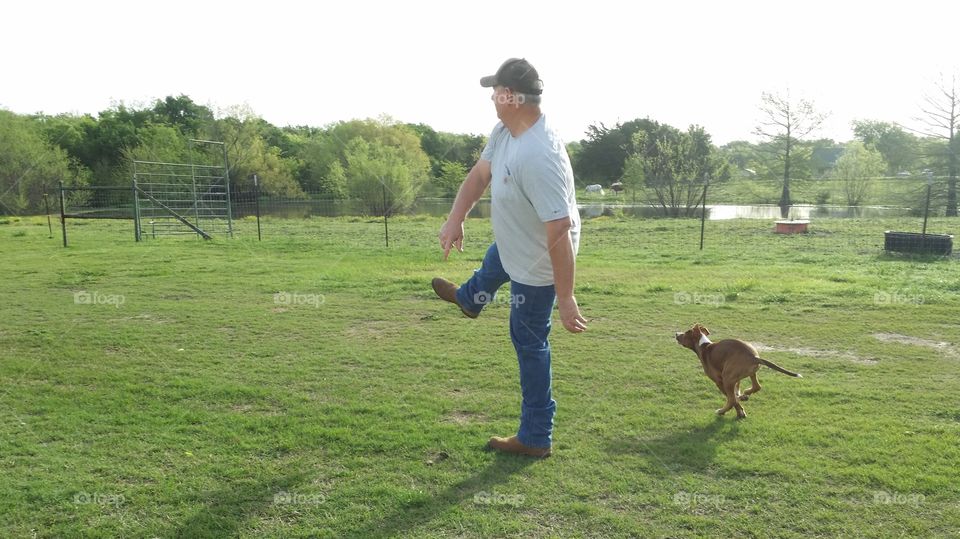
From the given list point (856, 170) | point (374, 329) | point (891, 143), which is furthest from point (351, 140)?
point (891, 143)

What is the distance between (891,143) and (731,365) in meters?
71.2

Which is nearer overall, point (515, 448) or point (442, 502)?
point (442, 502)

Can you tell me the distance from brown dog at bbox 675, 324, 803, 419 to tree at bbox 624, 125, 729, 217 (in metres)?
30.0

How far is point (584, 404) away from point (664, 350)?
194 centimetres

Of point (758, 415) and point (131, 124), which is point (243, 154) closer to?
point (131, 124)

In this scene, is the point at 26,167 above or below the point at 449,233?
above

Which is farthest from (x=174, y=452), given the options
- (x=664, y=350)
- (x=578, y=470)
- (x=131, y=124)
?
(x=131, y=124)

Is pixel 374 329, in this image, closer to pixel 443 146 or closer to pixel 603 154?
pixel 603 154

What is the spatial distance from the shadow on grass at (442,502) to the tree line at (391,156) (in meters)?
24.6

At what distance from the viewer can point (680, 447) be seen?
13.1 ft

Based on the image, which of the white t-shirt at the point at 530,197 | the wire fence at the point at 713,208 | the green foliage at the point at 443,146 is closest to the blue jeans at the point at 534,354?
the white t-shirt at the point at 530,197

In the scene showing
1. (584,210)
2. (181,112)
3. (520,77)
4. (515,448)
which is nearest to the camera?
(520,77)

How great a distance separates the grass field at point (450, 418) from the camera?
3.21m

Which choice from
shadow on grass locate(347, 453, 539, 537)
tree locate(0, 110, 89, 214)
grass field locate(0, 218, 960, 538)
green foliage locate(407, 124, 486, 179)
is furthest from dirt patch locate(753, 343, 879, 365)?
tree locate(0, 110, 89, 214)
